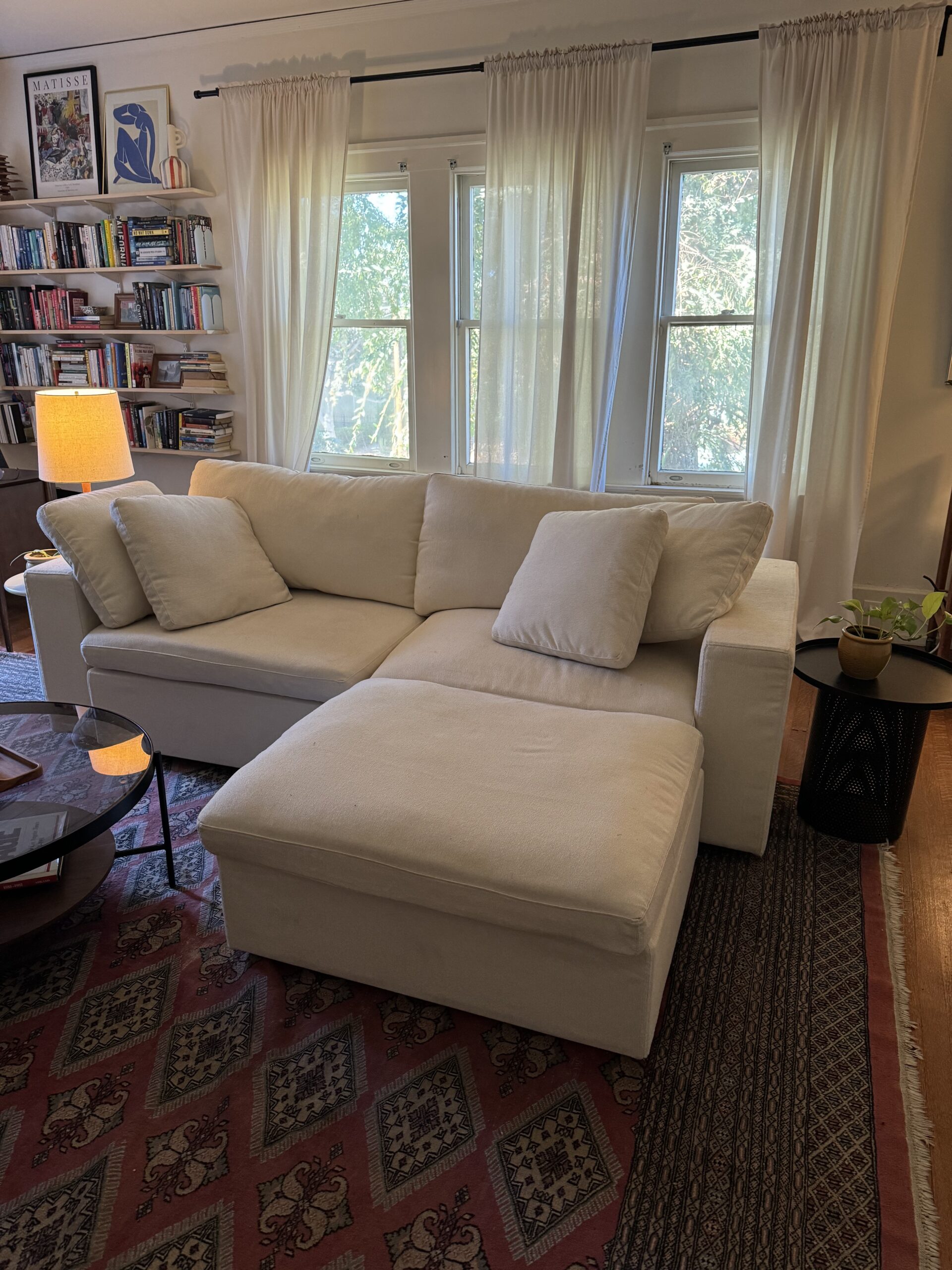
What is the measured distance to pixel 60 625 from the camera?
254cm

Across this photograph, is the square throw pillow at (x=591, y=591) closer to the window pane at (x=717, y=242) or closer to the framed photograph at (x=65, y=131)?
the window pane at (x=717, y=242)

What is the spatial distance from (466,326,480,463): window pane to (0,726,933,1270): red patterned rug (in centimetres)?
263

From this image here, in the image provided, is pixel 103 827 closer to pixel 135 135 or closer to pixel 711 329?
pixel 711 329

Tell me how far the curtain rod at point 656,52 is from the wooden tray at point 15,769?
3186mm

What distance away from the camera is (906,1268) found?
3.81 ft

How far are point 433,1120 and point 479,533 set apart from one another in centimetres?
168

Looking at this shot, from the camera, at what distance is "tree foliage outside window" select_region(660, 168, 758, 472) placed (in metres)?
3.32

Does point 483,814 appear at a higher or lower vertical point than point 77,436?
lower

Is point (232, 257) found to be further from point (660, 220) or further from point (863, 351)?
point (863, 351)

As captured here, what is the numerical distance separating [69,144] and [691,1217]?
503cm

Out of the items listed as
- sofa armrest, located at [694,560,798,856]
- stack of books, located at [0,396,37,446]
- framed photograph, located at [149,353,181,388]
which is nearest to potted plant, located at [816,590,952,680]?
sofa armrest, located at [694,560,798,856]

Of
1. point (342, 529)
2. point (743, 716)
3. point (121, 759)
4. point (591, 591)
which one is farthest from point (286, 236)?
point (743, 716)

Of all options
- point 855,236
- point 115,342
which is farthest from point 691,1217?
point 115,342

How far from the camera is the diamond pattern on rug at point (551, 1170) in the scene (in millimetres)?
1218
